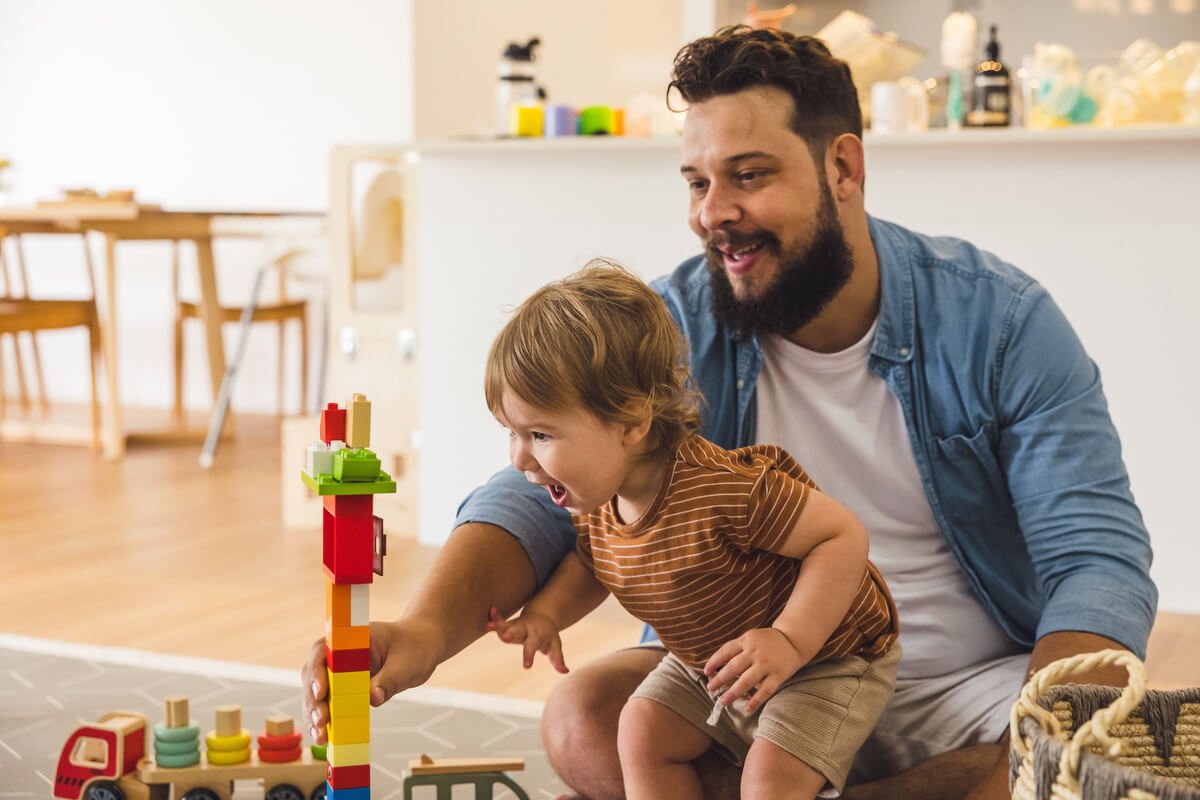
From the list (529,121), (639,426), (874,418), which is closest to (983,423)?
(874,418)

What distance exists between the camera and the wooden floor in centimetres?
239

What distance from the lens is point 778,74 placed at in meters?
1.51

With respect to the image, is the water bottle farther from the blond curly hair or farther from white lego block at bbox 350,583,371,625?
white lego block at bbox 350,583,371,625

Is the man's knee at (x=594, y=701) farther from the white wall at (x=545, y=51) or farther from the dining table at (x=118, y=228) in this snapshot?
the dining table at (x=118, y=228)

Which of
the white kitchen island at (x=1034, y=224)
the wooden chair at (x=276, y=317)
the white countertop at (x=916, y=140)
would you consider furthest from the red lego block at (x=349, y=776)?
the wooden chair at (x=276, y=317)

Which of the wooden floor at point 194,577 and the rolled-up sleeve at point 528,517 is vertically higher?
the rolled-up sleeve at point 528,517

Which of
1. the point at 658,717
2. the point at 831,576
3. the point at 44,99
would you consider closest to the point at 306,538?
the point at 658,717

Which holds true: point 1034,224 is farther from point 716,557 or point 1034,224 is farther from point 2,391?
point 2,391

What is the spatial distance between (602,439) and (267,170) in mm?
4553

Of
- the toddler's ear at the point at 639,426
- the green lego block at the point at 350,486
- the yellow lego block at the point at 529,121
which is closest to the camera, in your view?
the green lego block at the point at 350,486

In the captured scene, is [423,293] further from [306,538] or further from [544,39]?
[544,39]

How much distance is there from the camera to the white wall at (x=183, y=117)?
5.32m

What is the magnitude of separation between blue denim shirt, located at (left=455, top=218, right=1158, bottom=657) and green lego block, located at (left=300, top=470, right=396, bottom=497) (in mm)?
369

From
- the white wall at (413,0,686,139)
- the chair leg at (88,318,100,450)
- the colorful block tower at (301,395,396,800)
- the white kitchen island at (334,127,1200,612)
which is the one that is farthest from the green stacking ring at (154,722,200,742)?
the chair leg at (88,318,100,450)
